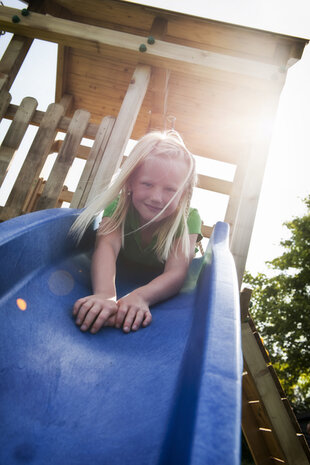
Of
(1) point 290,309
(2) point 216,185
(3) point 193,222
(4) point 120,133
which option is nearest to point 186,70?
(4) point 120,133

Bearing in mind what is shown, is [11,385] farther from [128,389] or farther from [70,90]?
[70,90]

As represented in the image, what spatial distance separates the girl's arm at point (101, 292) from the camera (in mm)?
1053

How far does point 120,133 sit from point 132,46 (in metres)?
0.95

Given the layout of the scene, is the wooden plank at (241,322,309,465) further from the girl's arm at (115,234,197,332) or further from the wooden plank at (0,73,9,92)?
the wooden plank at (0,73,9,92)

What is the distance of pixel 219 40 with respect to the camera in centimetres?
330

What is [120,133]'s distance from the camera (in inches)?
112

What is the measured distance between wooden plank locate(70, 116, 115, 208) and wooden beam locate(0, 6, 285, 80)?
801mm

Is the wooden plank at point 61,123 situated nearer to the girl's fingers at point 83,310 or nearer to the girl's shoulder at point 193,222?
the girl's shoulder at point 193,222

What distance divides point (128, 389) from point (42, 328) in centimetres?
36

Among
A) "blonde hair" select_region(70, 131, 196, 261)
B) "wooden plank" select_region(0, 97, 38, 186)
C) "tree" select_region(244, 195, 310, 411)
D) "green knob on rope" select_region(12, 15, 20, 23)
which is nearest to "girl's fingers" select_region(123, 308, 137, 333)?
"blonde hair" select_region(70, 131, 196, 261)

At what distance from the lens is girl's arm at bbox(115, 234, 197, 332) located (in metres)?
1.10

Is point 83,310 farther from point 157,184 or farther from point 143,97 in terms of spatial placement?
point 143,97

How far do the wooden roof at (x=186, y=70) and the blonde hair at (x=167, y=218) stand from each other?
1071mm

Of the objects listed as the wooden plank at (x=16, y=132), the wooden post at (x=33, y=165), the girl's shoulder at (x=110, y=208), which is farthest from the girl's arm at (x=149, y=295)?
the wooden plank at (x=16, y=132)
